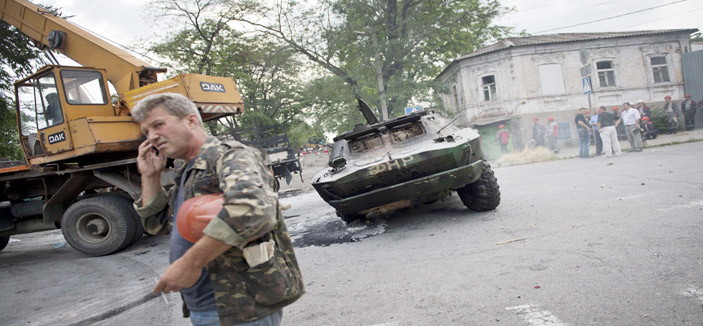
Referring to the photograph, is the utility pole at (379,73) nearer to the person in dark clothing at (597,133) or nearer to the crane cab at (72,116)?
the person in dark clothing at (597,133)

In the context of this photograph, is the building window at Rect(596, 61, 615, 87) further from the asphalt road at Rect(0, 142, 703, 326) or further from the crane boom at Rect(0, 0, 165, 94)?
the crane boom at Rect(0, 0, 165, 94)

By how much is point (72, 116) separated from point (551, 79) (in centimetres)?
2256

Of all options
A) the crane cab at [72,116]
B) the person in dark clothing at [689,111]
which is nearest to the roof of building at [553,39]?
the person in dark clothing at [689,111]

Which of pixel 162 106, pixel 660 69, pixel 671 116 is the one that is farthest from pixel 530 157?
pixel 660 69

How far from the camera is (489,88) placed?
76.8 feet

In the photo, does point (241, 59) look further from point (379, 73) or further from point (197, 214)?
point (197, 214)

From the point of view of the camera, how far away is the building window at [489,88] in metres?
23.3

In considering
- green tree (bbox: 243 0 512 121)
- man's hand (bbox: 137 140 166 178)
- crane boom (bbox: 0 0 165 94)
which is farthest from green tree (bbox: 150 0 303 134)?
man's hand (bbox: 137 140 166 178)

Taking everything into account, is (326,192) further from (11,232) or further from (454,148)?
(11,232)

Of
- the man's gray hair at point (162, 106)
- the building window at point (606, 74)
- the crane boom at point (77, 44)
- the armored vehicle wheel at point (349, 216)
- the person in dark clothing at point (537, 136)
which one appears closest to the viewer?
the man's gray hair at point (162, 106)

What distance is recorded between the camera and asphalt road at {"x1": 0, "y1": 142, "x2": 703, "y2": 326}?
2684 millimetres

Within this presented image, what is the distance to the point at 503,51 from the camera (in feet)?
73.8

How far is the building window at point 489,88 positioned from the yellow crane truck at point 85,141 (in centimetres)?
1870

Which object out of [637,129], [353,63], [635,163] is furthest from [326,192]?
[353,63]
